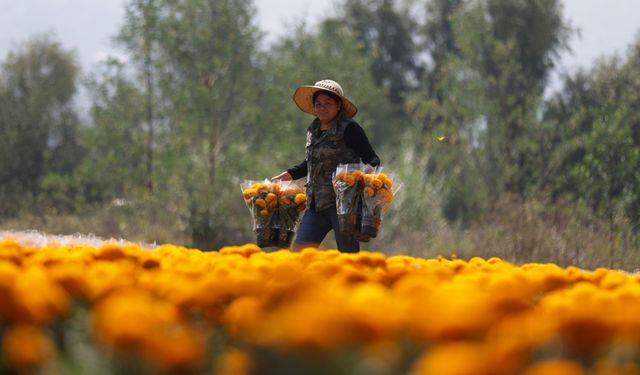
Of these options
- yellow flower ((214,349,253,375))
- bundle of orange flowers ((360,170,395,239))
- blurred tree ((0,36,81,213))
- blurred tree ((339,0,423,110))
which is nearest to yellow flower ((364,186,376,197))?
bundle of orange flowers ((360,170,395,239))

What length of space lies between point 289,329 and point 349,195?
151 inches

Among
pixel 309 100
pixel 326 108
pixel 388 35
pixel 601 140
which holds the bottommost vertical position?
pixel 326 108

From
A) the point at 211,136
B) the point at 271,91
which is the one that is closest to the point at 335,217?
the point at 211,136

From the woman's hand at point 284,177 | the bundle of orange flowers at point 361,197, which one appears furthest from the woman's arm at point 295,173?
the bundle of orange flowers at point 361,197

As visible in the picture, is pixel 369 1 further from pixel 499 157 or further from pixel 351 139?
pixel 351 139

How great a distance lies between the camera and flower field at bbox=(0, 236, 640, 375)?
1.25m

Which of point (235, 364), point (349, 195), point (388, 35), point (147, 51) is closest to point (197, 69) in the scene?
point (147, 51)

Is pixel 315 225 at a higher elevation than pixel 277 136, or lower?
lower

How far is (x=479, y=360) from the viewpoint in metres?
1.14

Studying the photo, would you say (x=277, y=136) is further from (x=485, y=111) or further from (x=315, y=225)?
(x=315, y=225)

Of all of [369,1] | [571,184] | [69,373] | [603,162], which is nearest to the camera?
[69,373]

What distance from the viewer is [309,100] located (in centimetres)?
589

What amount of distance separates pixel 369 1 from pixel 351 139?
29.9 metres

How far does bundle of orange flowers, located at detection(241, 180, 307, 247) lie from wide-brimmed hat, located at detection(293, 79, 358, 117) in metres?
0.65
